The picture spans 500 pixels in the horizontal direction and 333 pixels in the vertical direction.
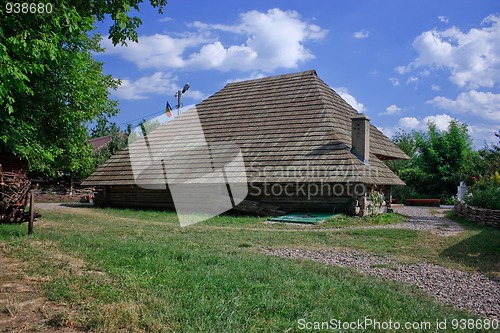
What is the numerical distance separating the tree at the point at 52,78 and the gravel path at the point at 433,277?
5.52 m

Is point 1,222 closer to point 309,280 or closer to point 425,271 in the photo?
point 309,280

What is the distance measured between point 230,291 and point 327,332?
1.48 metres

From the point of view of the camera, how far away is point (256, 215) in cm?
1720

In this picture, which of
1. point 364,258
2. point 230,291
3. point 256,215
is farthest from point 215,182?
point 230,291

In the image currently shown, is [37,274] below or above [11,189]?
below

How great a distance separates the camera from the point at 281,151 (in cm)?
1828

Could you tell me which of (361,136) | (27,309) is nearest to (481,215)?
(361,136)

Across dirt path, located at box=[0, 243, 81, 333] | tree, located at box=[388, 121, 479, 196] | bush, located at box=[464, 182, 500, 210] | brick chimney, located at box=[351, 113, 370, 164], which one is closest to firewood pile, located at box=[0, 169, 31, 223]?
dirt path, located at box=[0, 243, 81, 333]

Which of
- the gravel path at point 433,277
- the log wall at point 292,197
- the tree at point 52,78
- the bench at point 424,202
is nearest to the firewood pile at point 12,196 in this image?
the tree at point 52,78

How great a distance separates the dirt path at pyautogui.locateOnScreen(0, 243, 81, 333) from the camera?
150 inches

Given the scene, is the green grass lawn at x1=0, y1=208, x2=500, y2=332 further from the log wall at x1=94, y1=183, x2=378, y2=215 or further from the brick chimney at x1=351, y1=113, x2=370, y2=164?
the brick chimney at x1=351, y1=113, x2=370, y2=164

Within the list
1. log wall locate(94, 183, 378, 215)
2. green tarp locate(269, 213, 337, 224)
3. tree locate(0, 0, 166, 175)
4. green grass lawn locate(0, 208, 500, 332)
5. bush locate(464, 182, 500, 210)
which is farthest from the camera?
log wall locate(94, 183, 378, 215)

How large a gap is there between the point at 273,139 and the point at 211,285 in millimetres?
14392

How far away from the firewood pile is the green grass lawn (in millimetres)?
335
